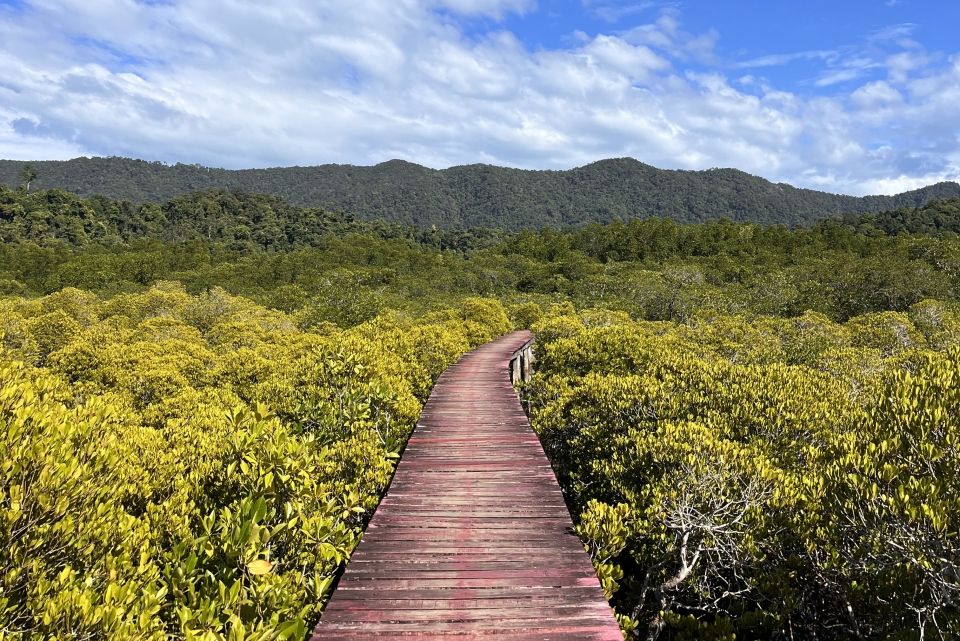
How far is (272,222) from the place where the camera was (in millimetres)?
123062

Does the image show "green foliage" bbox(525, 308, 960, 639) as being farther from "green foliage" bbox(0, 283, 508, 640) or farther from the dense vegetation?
"green foliage" bbox(0, 283, 508, 640)

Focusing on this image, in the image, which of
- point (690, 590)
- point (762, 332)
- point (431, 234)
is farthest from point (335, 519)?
point (431, 234)

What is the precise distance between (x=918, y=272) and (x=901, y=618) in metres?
45.4

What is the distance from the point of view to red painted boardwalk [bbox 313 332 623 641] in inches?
147

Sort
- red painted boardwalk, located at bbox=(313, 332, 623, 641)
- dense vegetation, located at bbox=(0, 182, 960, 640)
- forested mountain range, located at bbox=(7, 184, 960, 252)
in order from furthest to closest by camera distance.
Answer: forested mountain range, located at bbox=(7, 184, 960, 252) → red painted boardwalk, located at bbox=(313, 332, 623, 641) → dense vegetation, located at bbox=(0, 182, 960, 640)

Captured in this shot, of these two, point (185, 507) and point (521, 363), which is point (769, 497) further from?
point (521, 363)

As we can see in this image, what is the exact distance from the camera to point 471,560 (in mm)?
4613

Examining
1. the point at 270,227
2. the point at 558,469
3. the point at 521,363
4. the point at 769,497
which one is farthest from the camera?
the point at 270,227

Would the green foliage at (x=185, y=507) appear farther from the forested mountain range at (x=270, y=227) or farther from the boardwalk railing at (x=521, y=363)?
the forested mountain range at (x=270, y=227)

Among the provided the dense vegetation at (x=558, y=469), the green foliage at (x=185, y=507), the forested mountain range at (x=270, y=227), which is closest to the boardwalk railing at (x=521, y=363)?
the dense vegetation at (x=558, y=469)

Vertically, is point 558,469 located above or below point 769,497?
below

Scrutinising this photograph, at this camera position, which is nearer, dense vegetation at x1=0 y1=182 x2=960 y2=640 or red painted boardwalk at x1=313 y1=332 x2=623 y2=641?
dense vegetation at x1=0 y1=182 x2=960 y2=640

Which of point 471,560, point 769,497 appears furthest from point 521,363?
point 471,560

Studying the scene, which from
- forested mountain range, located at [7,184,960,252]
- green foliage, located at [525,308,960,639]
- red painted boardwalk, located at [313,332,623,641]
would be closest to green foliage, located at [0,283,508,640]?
red painted boardwalk, located at [313,332,623,641]
